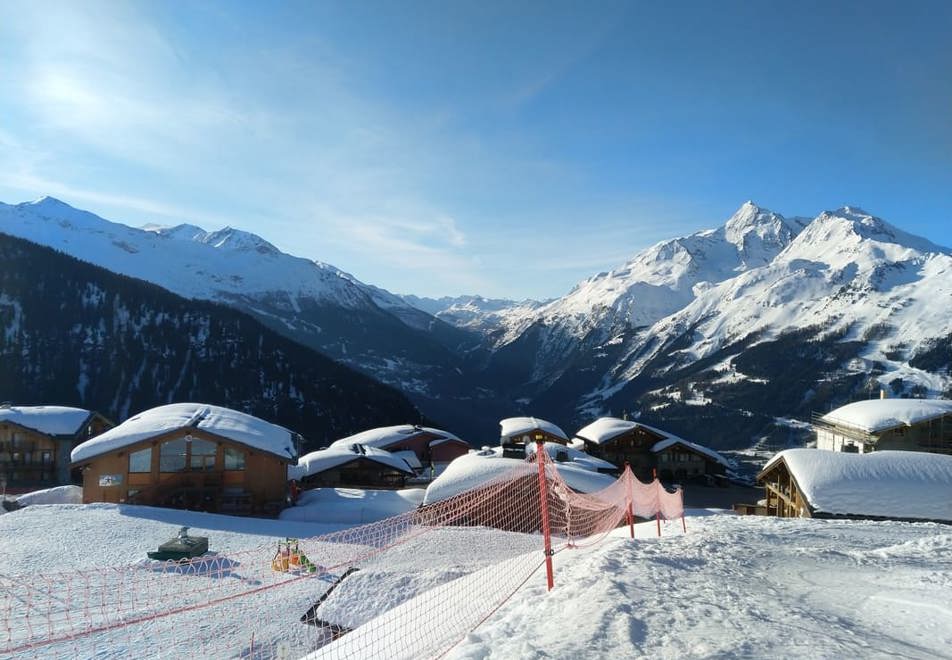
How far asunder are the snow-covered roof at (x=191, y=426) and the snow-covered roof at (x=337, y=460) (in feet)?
15.3

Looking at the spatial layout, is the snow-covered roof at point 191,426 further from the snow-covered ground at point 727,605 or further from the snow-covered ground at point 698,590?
the snow-covered ground at point 727,605

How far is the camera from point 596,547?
11.8m

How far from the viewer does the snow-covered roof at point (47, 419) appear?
3457cm

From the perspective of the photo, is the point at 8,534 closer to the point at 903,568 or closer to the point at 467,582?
the point at 467,582

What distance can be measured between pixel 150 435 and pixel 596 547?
2041 cm

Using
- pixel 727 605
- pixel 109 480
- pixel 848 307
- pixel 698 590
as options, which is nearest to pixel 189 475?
pixel 109 480

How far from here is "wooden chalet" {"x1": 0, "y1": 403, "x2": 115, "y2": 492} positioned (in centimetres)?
3434

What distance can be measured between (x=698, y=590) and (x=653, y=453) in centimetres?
3491

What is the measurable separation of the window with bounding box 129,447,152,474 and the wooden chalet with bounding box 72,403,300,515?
1.5 inches

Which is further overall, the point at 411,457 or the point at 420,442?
the point at 420,442

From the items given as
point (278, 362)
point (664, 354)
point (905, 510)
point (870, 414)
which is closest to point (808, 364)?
point (664, 354)

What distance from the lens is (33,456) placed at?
115 feet

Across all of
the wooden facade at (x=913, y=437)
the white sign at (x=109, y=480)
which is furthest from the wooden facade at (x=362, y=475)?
the wooden facade at (x=913, y=437)

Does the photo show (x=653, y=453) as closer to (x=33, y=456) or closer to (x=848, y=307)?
(x=33, y=456)
